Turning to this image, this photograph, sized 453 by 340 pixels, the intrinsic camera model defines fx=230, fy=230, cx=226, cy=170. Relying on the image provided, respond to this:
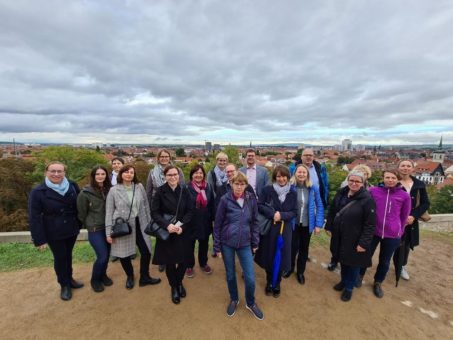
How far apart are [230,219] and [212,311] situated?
123cm

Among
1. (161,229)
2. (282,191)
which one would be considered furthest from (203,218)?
(282,191)

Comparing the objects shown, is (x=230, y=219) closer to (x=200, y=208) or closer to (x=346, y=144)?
(x=200, y=208)

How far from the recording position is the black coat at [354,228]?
2.85m

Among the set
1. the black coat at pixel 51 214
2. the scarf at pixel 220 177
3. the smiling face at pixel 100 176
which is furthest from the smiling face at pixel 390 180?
the black coat at pixel 51 214

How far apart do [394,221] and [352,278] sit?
3.12ft

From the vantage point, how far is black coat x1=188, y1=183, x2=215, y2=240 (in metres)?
3.28

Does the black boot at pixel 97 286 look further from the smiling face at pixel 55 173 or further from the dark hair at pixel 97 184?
the smiling face at pixel 55 173

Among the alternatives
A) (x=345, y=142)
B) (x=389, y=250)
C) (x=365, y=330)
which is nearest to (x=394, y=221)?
(x=389, y=250)

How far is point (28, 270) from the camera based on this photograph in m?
3.69

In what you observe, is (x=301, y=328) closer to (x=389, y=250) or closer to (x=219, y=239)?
(x=219, y=239)

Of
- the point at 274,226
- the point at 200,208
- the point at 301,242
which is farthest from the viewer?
the point at 301,242

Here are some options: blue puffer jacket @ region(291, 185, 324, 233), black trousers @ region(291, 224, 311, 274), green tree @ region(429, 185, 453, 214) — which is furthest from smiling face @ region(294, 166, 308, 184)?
green tree @ region(429, 185, 453, 214)

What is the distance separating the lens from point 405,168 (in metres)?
3.26

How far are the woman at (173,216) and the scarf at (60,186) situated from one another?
1140 mm
